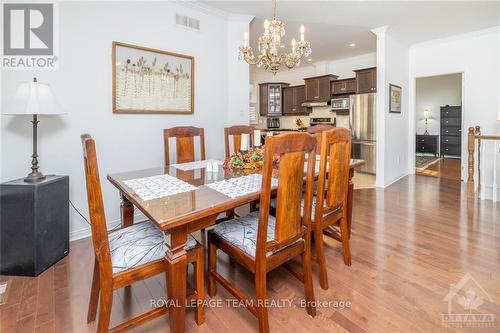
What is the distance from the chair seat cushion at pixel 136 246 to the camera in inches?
51.3

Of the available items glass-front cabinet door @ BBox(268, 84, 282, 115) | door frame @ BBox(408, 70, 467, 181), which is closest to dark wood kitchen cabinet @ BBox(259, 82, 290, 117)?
glass-front cabinet door @ BBox(268, 84, 282, 115)

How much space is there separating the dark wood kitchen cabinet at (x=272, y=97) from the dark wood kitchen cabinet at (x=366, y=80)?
8.04ft

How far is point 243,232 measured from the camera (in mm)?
1613

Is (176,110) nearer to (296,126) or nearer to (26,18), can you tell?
(26,18)

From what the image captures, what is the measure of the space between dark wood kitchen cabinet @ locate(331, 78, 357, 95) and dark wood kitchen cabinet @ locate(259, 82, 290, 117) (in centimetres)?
167

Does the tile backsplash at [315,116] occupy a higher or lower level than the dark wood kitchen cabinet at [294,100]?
lower

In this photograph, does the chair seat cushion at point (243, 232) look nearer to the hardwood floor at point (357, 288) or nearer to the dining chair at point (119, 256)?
the dining chair at point (119, 256)

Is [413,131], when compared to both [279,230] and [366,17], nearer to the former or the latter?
[366,17]

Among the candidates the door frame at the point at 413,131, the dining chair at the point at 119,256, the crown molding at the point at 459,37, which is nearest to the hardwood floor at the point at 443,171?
the door frame at the point at 413,131

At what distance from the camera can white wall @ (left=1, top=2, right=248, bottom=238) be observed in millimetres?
2357

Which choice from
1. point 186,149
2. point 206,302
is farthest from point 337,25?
point 206,302

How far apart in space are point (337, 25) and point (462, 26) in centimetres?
213

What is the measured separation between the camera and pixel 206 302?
1725 millimetres

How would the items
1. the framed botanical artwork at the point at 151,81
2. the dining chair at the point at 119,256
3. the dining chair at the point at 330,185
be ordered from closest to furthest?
the dining chair at the point at 119,256
the dining chair at the point at 330,185
the framed botanical artwork at the point at 151,81
